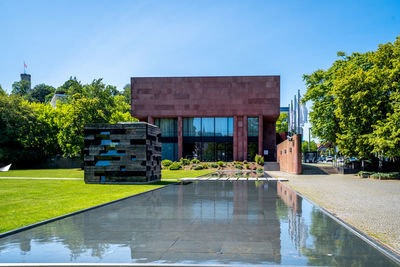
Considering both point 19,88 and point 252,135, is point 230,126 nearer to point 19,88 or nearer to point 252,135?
point 252,135

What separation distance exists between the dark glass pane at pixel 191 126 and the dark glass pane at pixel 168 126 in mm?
1741

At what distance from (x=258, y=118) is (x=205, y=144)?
1040 cm

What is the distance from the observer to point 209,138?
57281 mm

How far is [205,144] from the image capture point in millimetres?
57500

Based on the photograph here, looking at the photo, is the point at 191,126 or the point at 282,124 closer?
the point at 191,126

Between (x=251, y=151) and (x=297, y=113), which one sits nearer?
(x=297, y=113)

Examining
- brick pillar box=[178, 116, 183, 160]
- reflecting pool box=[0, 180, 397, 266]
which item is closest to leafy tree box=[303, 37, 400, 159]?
reflecting pool box=[0, 180, 397, 266]

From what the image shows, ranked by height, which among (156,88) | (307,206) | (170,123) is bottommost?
(307,206)

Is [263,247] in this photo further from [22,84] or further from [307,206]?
[22,84]

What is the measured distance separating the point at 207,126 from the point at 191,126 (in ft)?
9.37

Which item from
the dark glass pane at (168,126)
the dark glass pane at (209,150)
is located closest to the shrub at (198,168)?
the dark glass pane at (209,150)

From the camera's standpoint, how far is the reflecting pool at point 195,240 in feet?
19.0

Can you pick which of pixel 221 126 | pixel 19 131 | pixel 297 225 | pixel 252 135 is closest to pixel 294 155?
pixel 252 135

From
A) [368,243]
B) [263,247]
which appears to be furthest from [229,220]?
[368,243]
